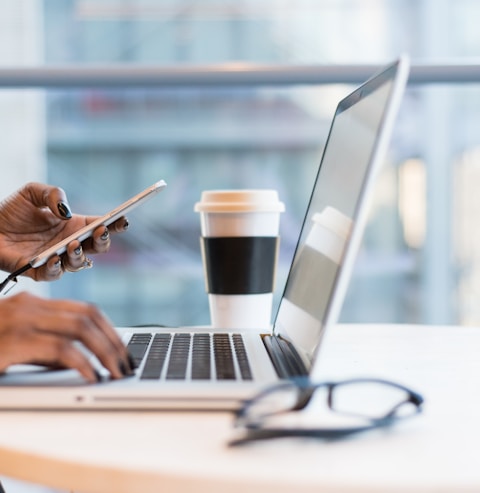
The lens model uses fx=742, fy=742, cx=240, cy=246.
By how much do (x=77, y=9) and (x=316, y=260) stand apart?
4280 mm

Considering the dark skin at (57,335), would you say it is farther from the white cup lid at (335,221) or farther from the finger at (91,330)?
the white cup lid at (335,221)

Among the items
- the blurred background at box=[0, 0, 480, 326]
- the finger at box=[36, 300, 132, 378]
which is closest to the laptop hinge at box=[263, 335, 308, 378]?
the finger at box=[36, 300, 132, 378]

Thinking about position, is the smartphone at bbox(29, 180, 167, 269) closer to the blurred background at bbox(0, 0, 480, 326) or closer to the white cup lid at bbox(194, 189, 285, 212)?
the white cup lid at bbox(194, 189, 285, 212)

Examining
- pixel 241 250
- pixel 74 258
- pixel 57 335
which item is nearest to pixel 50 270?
pixel 74 258

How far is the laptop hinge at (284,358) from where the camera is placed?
0.49 meters

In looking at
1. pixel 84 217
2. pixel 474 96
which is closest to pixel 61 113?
pixel 474 96

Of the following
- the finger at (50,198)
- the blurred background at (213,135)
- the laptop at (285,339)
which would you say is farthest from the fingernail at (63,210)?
the blurred background at (213,135)

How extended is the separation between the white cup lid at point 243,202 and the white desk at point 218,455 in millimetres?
368

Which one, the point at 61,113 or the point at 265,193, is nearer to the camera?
the point at 265,193

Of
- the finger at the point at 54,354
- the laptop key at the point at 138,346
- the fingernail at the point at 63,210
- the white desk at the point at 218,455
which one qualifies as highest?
the fingernail at the point at 63,210

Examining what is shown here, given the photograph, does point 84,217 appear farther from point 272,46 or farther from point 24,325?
point 272,46

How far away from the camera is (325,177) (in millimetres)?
672

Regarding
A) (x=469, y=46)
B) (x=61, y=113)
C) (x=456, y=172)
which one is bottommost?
(x=456, y=172)

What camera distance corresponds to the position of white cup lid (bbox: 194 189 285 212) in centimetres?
81
